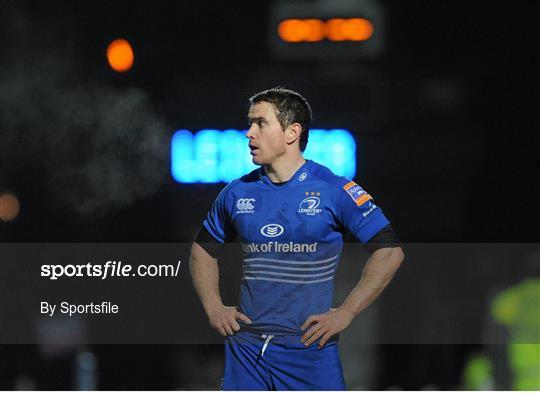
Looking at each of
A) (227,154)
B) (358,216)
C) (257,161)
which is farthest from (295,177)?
(227,154)

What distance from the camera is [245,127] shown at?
602 centimetres

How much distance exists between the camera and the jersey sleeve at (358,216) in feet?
18.3

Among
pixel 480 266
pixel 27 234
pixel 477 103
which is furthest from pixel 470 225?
pixel 27 234

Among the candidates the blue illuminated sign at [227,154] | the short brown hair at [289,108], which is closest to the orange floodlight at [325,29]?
the short brown hair at [289,108]

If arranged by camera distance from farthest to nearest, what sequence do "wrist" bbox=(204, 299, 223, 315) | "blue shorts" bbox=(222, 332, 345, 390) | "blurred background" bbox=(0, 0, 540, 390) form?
"blurred background" bbox=(0, 0, 540, 390) < "wrist" bbox=(204, 299, 223, 315) < "blue shorts" bbox=(222, 332, 345, 390)

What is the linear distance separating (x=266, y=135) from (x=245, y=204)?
12.6 inches

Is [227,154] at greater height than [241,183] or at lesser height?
greater

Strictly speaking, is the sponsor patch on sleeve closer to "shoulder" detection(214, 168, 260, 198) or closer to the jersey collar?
the jersey collar

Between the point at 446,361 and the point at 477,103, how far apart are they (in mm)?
1261

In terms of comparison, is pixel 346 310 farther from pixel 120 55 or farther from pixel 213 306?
pixel 120 55

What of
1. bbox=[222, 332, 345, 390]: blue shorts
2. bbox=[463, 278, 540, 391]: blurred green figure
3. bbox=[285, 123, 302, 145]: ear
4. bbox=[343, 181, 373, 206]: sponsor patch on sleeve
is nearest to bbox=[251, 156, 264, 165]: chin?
bbox=[285, 123, 302, 145]: ear

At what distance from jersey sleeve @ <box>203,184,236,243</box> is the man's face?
22 cm

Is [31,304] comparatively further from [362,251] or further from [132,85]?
[362,251]

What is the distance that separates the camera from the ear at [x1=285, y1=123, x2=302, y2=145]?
5706 millimetres
